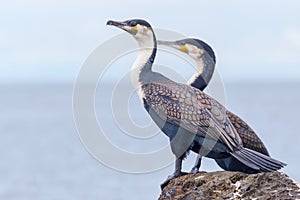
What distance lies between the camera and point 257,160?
24.3ft

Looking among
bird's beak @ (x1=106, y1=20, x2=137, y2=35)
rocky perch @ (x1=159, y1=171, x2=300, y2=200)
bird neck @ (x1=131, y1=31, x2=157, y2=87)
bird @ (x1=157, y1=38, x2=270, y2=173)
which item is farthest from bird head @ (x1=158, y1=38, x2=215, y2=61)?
rocky perch @ (x1=159, y1=171, x2=300, y2=200)

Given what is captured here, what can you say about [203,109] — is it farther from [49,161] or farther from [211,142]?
[49,161]

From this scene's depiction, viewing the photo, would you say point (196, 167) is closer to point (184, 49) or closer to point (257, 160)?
point (257, 160)

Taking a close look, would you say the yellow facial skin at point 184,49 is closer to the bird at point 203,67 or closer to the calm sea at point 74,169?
the bird at point 203,67

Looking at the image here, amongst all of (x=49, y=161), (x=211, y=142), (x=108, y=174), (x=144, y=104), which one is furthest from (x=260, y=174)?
(x=49, y=161)

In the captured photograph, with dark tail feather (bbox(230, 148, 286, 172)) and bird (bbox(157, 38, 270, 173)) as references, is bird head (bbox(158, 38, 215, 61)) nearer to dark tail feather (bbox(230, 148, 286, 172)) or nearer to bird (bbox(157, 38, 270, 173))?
bird (bbox(157, 38, 270, 173))

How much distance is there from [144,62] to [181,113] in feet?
2.03

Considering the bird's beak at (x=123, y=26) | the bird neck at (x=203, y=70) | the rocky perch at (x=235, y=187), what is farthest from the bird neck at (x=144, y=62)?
the rocky perch at (x=235, y=187)

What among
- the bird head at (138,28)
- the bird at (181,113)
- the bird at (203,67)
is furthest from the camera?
the bird at (203,67)

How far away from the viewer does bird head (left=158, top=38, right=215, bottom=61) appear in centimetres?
812

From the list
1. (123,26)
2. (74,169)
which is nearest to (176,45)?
(123,26)

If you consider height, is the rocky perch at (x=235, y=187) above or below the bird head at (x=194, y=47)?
below

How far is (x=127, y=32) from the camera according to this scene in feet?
25.6

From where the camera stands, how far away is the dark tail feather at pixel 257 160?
23.8 ft
